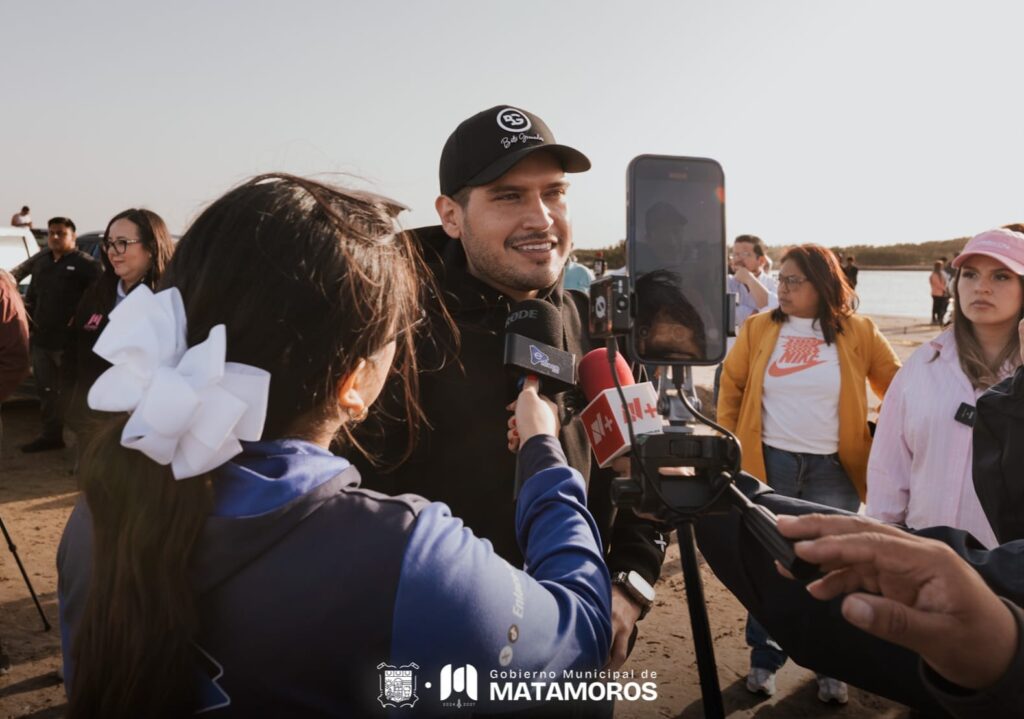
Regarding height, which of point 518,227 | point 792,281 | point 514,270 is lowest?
point 792,281

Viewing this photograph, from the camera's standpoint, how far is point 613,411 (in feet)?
5.12

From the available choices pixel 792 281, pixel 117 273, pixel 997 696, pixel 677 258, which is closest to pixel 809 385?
pixel 792 281

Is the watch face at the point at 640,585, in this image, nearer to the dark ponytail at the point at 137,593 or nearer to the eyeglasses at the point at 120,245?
the dark ponytail at the point at 137,593

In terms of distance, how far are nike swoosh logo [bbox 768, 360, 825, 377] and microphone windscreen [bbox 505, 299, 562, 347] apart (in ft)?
9.09

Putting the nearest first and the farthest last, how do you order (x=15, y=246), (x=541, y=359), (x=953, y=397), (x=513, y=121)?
(x=541, y=359), (x=513, y=121), (x=953, y=397), (x=15, y=246)

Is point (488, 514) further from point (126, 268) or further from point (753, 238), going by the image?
point (753, 238)

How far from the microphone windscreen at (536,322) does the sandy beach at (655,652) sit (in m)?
2.43

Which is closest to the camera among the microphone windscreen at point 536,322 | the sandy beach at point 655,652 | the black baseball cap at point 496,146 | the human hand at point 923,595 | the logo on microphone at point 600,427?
the human hand at point 923,595

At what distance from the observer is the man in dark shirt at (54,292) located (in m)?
7.39

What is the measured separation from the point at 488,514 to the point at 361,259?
0.92 m

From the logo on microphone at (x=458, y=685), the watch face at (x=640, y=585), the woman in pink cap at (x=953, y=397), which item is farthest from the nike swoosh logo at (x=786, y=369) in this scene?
the logo on microphone at (x=458, y=685)

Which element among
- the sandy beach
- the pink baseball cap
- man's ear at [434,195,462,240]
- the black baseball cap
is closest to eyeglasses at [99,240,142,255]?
the sandy beach

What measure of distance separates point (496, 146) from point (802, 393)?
2738 mm

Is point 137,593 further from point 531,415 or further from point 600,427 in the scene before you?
point 600,427
